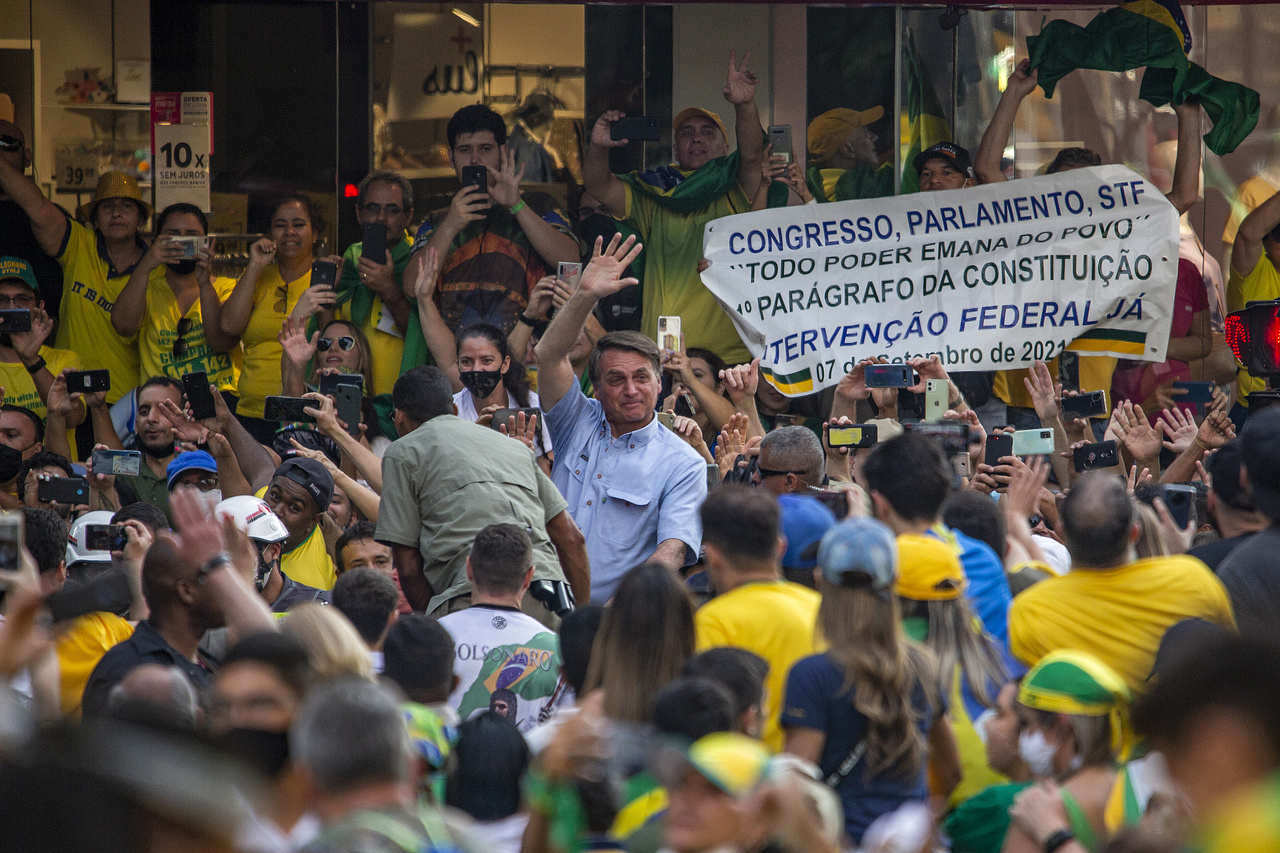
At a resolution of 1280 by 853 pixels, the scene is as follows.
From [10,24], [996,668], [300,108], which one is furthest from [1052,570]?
[10,24]

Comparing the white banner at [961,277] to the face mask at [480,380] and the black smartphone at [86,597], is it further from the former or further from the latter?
the black smartphone at [86,597]

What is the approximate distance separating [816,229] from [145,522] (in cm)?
424

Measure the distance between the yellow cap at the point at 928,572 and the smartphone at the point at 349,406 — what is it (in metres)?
3.53

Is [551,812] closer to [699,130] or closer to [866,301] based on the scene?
[866,301]

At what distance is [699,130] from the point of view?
8.66 meters

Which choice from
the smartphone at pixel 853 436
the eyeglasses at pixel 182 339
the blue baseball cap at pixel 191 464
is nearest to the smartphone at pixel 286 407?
the blue baseball cap at pixel 191 464

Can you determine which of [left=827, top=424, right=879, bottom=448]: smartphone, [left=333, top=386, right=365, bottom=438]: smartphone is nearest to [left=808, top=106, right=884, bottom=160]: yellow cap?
[left=827, top=424, right=879, bottom=448]: smartphone

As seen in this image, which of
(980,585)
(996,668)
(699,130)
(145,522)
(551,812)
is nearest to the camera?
(551,812)

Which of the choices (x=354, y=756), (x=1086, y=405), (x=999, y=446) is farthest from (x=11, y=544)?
(x=1086, y=405)

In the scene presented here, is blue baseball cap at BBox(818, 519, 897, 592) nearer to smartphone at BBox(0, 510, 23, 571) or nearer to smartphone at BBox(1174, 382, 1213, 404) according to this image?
smartphone at BBox(0, 510, 23, 571)

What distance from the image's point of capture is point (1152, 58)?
8086 millimetres

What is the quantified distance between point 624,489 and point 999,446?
1492mm

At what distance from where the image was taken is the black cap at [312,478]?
5812 millimetres

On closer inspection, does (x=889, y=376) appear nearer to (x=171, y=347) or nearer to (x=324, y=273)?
(x=324, y=273)
